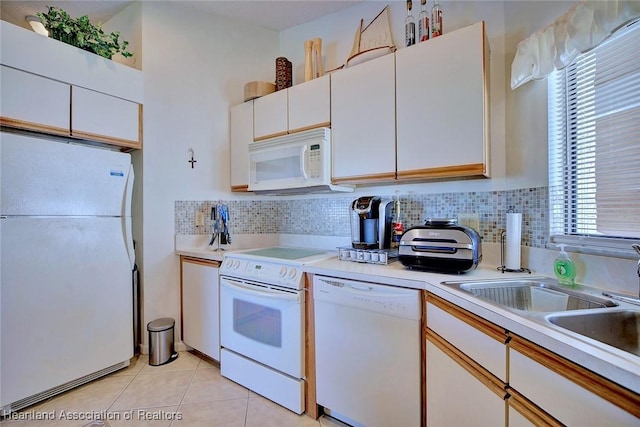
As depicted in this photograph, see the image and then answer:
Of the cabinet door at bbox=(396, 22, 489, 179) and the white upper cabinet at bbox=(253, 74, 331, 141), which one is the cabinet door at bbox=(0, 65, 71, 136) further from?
the cabinet door at bbox=(396, 22, 489, 179)

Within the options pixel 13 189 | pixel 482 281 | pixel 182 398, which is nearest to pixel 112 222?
pixel 13 189

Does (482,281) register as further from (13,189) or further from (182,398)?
(13,189)

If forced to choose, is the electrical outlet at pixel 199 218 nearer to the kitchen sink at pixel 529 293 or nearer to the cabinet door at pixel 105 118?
the cabinet door at pixel 105 118

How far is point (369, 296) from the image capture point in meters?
1.43

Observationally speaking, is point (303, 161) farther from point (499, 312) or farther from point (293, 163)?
point (499, 312)

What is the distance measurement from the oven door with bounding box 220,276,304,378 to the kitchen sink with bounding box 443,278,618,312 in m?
0.90

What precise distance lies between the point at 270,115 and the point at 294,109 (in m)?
0.25

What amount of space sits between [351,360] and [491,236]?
108 cm

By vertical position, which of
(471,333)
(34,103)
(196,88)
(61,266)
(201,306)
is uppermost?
(196,88)

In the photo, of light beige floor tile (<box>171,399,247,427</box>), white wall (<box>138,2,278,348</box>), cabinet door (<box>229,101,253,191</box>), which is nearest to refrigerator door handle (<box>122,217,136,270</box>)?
white wall (<box>138,2,278,348</box>)

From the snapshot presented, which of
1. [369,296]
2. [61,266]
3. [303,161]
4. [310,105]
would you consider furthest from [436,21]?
[61,266]

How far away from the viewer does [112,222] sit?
2.04m

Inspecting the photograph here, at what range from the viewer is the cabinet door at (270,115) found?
7.36ft

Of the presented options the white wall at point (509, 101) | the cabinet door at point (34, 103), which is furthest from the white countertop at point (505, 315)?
the cabinet door at point (34, 103)
